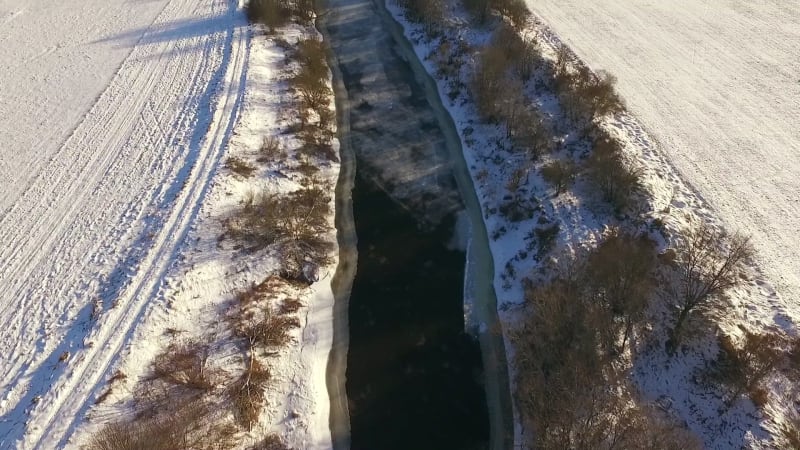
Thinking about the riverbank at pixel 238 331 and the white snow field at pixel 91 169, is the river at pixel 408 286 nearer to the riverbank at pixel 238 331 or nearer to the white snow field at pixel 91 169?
the riverbank at pixel 238 331

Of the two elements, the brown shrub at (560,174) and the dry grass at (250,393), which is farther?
the brown shrub at (560,174)

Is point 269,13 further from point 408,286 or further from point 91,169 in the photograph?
point 408,286

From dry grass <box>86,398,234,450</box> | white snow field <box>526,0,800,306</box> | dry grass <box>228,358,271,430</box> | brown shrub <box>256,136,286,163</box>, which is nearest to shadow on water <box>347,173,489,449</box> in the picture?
dry grass <box>228,358,271,430</box>

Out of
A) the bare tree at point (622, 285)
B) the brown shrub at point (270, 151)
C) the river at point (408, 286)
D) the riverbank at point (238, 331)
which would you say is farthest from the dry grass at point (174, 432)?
the bare tree at point (622, 285)

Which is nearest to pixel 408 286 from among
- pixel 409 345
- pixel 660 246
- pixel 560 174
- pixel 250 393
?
pixel 409 345

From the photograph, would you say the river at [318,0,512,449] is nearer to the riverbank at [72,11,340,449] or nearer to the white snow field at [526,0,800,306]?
the riverbank at [72,11,340,449]

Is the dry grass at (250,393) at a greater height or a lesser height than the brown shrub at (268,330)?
lesser

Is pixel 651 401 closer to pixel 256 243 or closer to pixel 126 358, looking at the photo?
pixel 256 243
